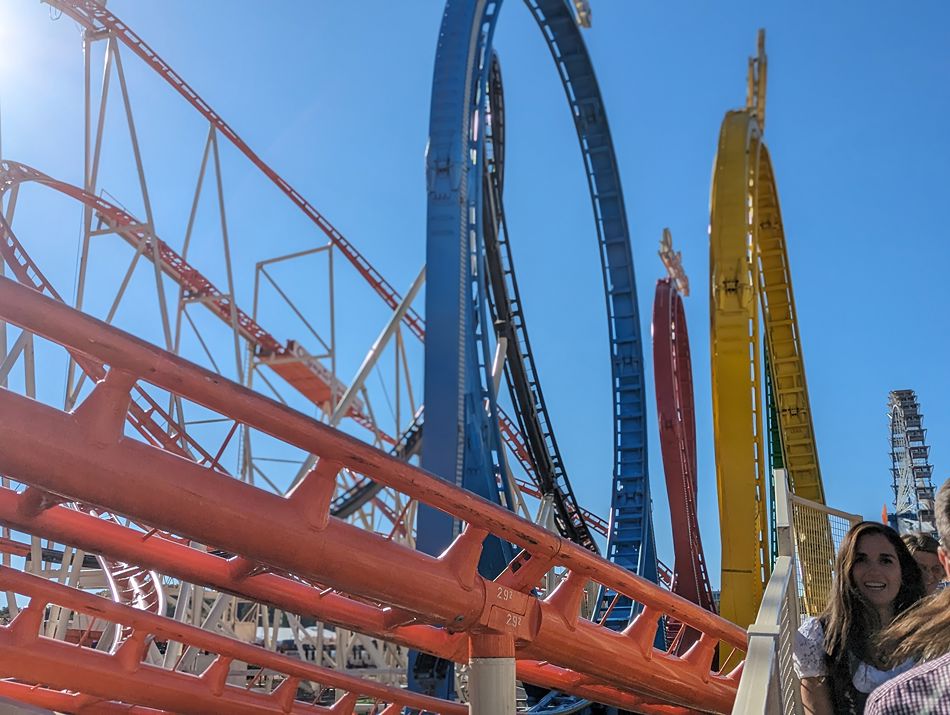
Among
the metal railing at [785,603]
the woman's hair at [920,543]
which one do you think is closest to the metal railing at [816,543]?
the metal railing at [785,603]

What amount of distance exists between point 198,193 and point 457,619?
7495 millimetres

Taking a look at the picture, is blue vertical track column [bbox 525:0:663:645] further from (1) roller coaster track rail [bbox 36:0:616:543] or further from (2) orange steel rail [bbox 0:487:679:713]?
(2) orange steel rail [bbox 0:487:679:713]

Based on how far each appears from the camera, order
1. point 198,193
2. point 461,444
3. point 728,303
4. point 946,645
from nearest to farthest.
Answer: point 946,645, point 461,444, point 728,303, point 198,193

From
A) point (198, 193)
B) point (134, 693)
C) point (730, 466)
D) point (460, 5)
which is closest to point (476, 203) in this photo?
point (460, 5)

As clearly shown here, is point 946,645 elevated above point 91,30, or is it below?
below

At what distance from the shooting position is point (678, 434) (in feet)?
36.7

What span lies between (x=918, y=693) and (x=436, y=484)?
1.71 m

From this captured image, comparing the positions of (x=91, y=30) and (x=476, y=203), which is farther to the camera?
(x=91, y=30)

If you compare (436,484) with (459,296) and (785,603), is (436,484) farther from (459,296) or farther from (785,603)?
(459,296)

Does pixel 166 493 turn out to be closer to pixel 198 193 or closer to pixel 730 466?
pixel 730 466

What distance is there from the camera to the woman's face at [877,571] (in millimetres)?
2174

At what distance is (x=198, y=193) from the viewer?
30.4 feet

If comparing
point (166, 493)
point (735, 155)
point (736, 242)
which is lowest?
point (166, 493)

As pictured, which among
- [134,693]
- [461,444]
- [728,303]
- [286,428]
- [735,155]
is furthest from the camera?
[735,155]
